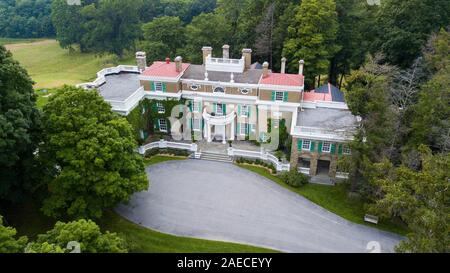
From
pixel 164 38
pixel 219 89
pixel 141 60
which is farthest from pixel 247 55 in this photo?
pixel 164 38

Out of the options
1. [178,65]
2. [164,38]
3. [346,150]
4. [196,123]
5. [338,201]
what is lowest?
[338,201]

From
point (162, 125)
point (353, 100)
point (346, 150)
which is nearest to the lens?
point (353, 100)

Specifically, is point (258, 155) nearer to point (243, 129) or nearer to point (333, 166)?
point (243, 129)

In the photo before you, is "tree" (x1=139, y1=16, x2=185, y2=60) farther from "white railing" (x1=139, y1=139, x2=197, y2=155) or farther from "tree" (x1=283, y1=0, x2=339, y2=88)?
"white railing" (x1=139, y1=139, x2=197, y2=155)

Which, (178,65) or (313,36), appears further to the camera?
(313,36)

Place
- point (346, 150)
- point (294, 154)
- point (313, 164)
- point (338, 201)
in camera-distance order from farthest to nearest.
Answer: point (294, 154) < point (313, 164) < point (346, 150) < point (338, 201)

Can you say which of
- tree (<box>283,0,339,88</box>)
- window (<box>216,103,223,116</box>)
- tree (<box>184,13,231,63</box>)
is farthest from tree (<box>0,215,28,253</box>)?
tree (<box>184,13,231,63</box>)

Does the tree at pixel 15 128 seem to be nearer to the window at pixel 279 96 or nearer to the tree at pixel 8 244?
the tree at pixel 8 244
